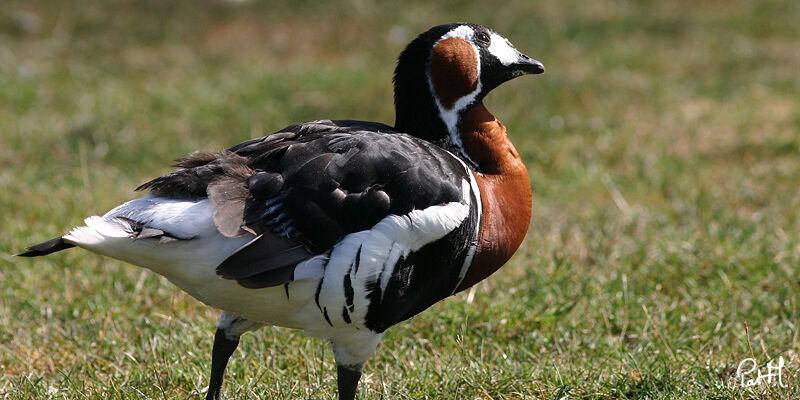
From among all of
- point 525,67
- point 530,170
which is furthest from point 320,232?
point 530,170

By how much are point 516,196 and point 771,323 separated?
136 cm

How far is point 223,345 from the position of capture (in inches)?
122

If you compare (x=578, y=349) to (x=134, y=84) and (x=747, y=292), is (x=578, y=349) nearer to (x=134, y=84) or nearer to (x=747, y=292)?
(x=747, y=292)

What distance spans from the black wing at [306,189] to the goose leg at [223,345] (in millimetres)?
498

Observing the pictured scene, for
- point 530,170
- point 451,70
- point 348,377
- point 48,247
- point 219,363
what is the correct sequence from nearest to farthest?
point 48,247 < point 348,377 < point 219,363 < point 451,70 < point 530,170

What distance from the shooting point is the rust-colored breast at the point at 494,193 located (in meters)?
3.00

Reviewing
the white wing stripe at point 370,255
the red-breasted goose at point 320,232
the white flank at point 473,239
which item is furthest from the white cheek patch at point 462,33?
the white wing stripe at point 370,255

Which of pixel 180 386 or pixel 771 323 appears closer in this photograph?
pixel 180 386

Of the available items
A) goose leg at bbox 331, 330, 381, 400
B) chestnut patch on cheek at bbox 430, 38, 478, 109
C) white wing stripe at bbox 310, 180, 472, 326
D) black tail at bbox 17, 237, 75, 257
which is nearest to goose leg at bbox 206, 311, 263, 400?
goose leg at bbox 331, 330, 381, 400

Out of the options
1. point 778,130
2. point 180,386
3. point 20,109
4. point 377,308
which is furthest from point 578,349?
point 20,109

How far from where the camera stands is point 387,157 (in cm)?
282

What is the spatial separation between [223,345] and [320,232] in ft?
2.18

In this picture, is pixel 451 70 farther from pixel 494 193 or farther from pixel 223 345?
pixel 223 345

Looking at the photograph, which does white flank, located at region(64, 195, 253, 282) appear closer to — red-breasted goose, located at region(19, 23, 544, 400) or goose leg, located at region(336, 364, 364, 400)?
red-breasted goose, located at region(19, 23, 544, 400)
